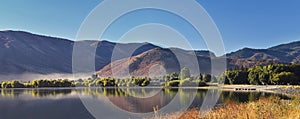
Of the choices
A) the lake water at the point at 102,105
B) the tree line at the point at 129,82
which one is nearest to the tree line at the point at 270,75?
the tree line at the point at 129,82

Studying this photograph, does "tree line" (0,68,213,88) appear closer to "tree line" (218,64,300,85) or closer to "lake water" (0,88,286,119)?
"tree line" (218,64,300,85)

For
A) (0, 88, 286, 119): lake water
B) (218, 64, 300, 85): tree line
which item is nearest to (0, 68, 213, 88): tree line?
(218, 64, 300, 85): tree line

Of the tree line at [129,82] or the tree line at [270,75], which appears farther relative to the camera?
the tree line at [129,82]

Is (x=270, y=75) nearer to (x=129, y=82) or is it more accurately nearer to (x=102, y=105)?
(x=129, y=82)

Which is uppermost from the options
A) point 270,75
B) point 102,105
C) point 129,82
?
point 129,82

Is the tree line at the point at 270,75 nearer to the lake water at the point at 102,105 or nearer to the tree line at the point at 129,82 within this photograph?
the tree line at the point at 129,82

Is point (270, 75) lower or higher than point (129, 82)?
lower

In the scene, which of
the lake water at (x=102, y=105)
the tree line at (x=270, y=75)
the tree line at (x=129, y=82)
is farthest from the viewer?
the tree line at (x=129, y=82)

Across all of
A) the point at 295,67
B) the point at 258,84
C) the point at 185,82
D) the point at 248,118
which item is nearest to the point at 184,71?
the point at 185,82

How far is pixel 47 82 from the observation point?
118m

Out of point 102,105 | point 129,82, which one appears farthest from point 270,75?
point 102,105

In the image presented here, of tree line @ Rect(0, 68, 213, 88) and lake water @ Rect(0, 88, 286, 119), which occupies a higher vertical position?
tree line @ Rect(0, 68, 213, 88)

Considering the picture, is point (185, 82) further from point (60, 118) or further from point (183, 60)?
point (183, 60)

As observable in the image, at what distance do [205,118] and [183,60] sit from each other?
170 metres
